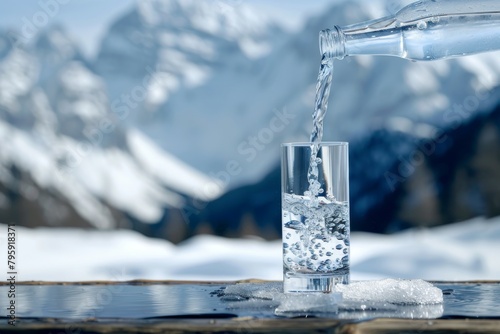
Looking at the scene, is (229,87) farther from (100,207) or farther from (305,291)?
(305,291)

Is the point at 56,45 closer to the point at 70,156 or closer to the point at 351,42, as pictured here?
the point at 70,156

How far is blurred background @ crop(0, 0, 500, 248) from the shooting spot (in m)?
3.88

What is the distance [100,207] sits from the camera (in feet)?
14.4

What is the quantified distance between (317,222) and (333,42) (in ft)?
0.94

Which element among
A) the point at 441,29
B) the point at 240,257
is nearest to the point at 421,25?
the point at 441,29

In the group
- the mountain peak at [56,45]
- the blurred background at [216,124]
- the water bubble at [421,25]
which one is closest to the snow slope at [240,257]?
the blurred background at [216,124]

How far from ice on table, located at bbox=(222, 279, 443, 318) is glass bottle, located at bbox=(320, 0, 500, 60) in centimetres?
37

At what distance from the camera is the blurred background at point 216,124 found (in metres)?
3.88

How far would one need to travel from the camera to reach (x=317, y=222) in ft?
3.47

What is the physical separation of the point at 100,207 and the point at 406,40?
3.35 m

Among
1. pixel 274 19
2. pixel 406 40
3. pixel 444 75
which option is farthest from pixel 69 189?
pixel 406 40

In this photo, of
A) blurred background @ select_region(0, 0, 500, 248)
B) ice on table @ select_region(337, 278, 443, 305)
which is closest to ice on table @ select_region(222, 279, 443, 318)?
ice on table @ select_region(337, 278, 443, 305)

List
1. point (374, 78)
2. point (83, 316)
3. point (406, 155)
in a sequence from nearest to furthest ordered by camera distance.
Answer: point (83, 316) < point (406, 155) < point (374, 78)

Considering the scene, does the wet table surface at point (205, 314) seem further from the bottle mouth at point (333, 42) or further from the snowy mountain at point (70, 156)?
the snowy mountain at point (70, 156)
